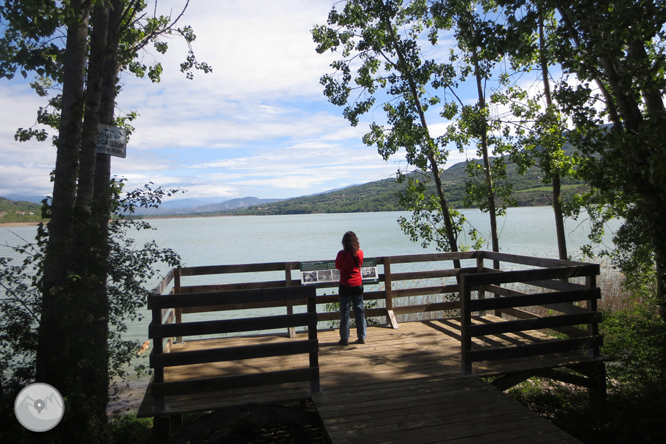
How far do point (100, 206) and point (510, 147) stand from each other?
31.9 feet

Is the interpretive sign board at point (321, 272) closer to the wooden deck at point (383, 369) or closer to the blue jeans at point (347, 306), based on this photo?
the wooden deck at point (383, 369)

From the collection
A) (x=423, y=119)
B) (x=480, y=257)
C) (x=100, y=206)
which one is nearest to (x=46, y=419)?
(x=100, y=206)

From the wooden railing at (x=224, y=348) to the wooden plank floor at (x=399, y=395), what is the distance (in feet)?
0.60

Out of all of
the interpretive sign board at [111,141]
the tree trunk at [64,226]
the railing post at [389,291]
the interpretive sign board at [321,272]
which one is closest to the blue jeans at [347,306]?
the interpretive sign board at [321,272]

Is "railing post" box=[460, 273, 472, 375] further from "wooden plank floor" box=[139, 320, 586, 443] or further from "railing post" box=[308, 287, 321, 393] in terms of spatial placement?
"railing post" box=[308, 287, 321, 393]

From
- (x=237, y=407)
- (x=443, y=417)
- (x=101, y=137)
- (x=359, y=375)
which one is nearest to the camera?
(x=443, y=417)

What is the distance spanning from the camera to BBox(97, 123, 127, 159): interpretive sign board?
6.18 m

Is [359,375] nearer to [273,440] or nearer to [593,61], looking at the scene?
[273,440]

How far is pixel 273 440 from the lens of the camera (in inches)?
247

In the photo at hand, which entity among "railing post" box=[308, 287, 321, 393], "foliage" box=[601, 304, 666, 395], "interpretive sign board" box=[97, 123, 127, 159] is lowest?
"foliage" box=[601, 304, 666, 395]

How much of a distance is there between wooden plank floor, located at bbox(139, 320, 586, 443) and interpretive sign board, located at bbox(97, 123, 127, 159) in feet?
9.92

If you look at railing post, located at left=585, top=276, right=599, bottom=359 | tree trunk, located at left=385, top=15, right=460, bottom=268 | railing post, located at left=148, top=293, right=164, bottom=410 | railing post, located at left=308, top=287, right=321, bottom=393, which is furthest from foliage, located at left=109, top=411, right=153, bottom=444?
tree trunk, located at left=385, top=15, right=460, bottom=268

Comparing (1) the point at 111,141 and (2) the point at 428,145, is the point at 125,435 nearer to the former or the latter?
(1) the point at 111,141

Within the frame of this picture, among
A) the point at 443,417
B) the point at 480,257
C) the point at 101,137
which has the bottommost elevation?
the point at 443,417
